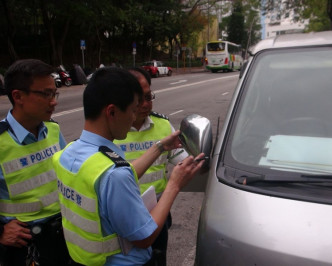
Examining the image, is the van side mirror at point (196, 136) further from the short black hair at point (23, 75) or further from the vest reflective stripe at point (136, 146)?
the short black hair at point (23, 75)

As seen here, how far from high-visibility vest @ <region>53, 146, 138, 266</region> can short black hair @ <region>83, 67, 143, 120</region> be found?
0.54 ft

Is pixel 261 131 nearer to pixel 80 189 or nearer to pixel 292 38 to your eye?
pixel 292 38

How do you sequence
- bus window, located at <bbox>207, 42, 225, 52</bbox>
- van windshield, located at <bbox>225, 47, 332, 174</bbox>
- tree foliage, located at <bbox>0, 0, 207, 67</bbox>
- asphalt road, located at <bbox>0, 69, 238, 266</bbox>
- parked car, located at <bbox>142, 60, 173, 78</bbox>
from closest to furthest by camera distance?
1. van windshield, located at <bbox>225, 47, 332, 174</bbox>
2. asphalt road, located at <bbox>0, 69, 238, 266</bbox>
3. tree foliage, located at <bbox>0, 0, 207, 67</bbox>
4. parked car, located at <bbox>142, 60, 173, 78</bbox>
5. bus window, located at <bbox>207, 42, 225, 52</bbox>

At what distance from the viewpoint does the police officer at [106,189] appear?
1400 mm

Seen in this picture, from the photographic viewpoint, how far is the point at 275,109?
222 centimetres

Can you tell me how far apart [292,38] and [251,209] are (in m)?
1.52

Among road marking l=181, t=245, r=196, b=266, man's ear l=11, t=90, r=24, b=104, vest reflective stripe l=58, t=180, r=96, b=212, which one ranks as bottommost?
road marking l=181, t=245, r=196, b=266

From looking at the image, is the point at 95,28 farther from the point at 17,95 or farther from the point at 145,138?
the point at 17,95

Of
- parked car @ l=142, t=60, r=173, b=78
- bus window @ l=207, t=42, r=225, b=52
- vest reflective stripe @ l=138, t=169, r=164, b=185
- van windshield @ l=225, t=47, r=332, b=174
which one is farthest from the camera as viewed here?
bus window @ l=207, t=42, r=225, b=52

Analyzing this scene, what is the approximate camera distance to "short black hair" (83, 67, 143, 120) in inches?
58.4

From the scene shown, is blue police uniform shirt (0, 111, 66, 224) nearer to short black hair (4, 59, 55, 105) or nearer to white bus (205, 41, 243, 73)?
short black hair (4, 59, 55, 105)

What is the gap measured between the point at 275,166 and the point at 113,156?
844mm

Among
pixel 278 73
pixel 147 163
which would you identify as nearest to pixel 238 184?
pixel 147 163

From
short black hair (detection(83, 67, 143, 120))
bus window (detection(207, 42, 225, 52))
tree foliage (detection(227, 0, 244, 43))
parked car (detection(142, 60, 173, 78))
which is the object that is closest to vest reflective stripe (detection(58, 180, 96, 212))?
short black hair (detection(83, 67, 143, 120))
